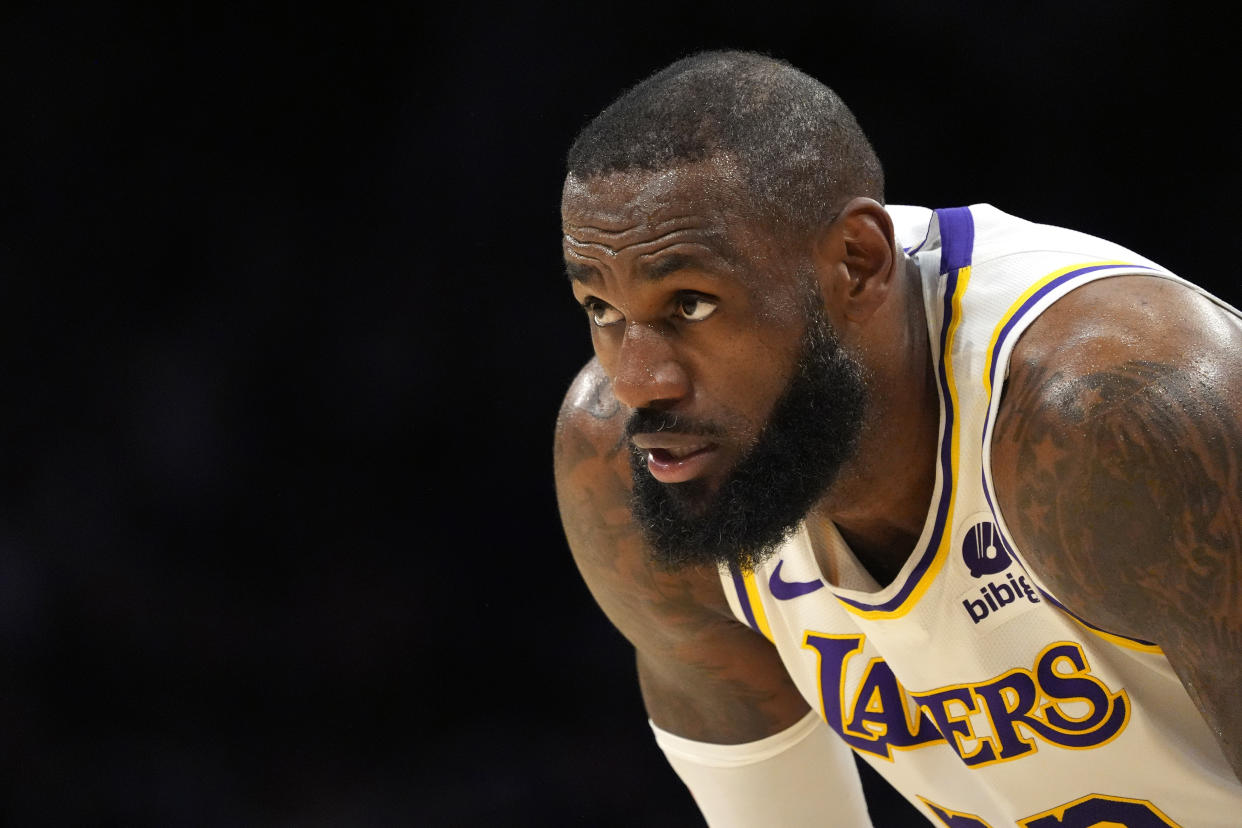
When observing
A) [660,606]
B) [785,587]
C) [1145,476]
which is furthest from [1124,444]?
[660,606]

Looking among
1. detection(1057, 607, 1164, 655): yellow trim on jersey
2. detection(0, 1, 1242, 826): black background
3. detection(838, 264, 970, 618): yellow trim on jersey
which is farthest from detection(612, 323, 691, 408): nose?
detection(0, 1, 1242, 826): black background

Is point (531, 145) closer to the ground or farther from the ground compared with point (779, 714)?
farther from the ground

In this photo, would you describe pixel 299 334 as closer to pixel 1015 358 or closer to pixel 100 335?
pixel 100 335

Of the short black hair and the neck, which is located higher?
the short black hair

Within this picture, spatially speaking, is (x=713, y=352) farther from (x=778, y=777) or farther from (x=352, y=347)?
(x=352, y=347)

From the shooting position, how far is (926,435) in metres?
1.55

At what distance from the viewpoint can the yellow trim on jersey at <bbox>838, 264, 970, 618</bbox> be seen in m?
1.47

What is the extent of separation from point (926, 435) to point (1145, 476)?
0.38 metres

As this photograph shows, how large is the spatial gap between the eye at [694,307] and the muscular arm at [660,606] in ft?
1.13

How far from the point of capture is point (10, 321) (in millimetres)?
2703

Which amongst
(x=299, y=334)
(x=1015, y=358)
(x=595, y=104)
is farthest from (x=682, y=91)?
(x=299, y=334)

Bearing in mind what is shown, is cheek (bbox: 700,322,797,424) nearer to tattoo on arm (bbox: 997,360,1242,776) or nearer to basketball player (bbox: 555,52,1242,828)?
basketball player (bbox: 555,52,1242,828)

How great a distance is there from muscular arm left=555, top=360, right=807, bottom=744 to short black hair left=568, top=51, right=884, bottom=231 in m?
0.42

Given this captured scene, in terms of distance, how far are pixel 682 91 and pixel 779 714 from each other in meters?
0.89
